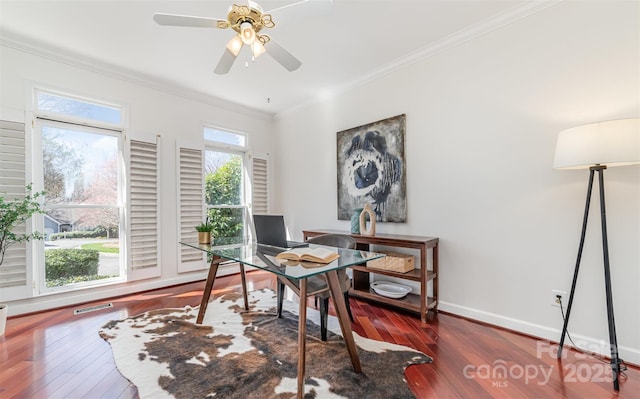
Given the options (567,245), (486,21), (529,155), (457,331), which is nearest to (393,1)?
(486,21)

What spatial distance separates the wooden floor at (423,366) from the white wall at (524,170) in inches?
13.1

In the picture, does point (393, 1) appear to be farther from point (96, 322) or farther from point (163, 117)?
point (96, 322)


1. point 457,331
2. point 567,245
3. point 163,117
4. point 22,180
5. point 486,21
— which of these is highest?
point 486,21

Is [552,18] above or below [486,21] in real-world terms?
below

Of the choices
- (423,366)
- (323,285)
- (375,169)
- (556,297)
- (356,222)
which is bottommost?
(423,366)

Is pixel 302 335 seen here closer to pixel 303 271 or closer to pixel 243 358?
pixel 303 271

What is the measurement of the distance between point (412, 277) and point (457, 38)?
2.35m

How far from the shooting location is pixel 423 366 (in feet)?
5.91

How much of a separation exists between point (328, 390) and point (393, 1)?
2808 millimetres

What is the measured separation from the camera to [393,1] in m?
2.15

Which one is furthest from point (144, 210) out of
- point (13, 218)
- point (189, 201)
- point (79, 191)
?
point (13, 218)

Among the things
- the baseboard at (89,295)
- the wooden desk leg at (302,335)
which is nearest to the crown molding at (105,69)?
the baseboard at (89,295)

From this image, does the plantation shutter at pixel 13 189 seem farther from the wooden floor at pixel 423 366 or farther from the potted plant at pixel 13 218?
the wooden floor at pixel 423 366

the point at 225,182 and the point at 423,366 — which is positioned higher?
the point at 225,182
